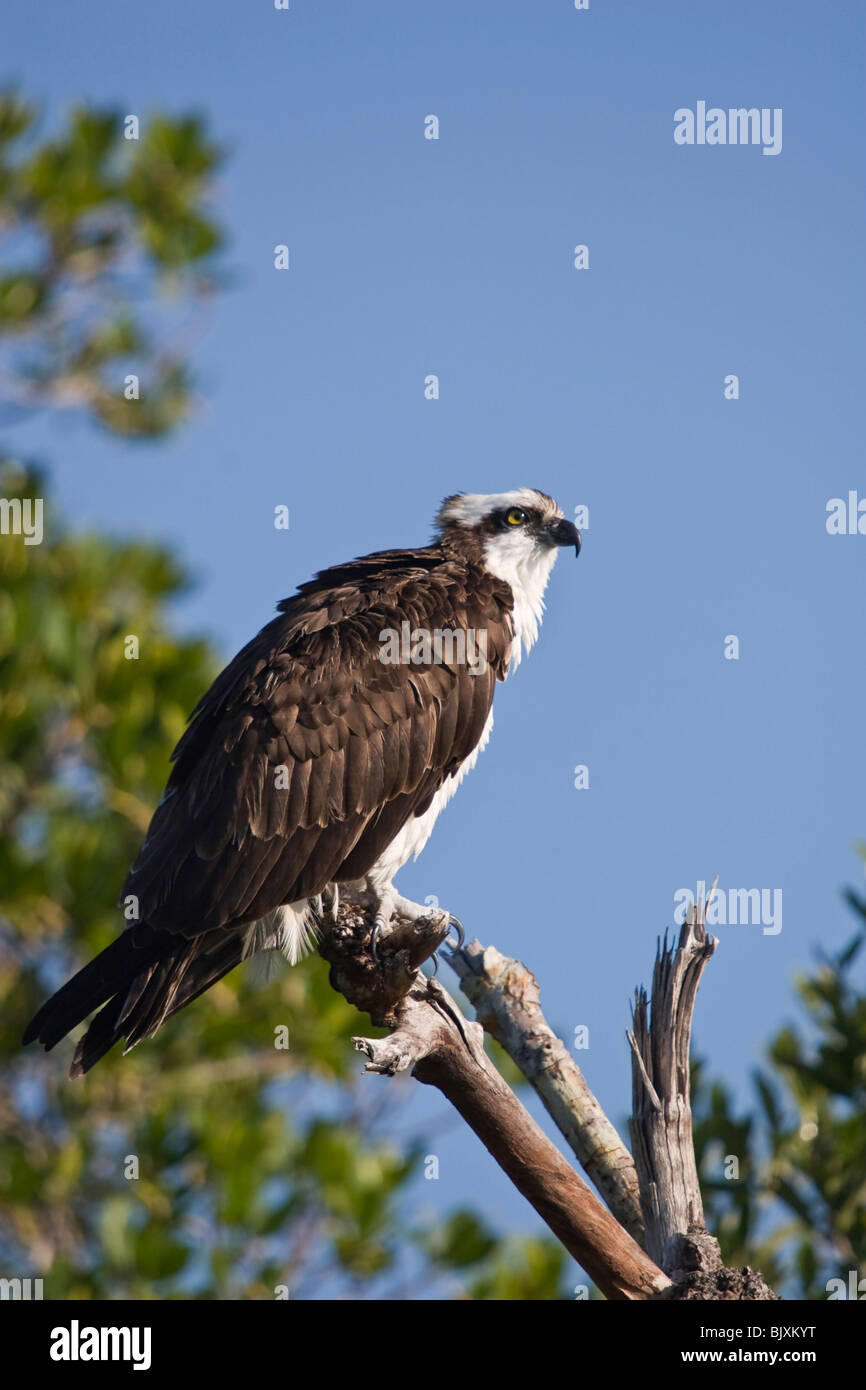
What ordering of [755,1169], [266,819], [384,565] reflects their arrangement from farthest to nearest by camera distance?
[755,1169], [384,565], [266,819]

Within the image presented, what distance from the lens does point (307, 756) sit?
729 cm

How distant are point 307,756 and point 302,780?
12 cm

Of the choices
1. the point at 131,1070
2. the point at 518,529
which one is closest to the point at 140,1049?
the point at 131,1070

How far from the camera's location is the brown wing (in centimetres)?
707

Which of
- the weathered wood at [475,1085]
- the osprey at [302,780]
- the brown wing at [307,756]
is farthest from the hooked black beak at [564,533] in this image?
the weathered wood at [475,1085]

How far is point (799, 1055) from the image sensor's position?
10055 mm

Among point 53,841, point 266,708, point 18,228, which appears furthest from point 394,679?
point 18,228

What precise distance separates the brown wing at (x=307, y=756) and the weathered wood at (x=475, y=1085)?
0.60 meters

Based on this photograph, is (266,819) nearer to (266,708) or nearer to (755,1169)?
(266,708)

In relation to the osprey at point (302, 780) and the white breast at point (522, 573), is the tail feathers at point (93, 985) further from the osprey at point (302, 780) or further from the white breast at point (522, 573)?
the white breast at point (522, 573)

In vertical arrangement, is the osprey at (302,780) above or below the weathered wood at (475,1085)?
above

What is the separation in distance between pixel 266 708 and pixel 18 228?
5395mm

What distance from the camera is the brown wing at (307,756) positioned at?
279 inches
